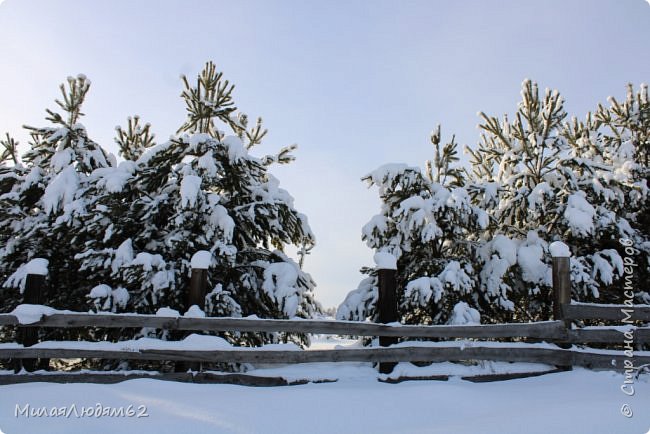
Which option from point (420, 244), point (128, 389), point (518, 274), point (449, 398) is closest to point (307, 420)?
point (449, 398)

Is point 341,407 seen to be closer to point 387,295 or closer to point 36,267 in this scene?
point 387,295

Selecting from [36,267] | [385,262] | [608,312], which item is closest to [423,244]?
[385,262]

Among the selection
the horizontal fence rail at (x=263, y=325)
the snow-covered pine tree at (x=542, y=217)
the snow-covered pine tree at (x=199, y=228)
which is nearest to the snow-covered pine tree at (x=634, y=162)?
the snow-covered pine tree at (x=542, y=217)

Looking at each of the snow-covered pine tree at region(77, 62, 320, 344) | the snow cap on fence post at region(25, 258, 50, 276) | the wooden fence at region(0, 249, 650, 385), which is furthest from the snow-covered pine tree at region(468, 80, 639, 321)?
the snow cap on fence post at region(25, 258, 50, 276)

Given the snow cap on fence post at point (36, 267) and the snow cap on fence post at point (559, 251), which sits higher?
the snow cap on fence post at point (559, 251)

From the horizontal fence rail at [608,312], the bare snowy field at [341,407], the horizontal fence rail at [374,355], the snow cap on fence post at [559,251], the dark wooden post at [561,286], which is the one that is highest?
the snow cap on fence post at [559,251]

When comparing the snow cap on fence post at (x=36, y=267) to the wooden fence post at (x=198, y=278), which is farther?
the wooden fence post at (x=198, y=278)

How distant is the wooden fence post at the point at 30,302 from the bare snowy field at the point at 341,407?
0.69 m

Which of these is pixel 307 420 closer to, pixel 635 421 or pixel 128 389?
pixel 128 389

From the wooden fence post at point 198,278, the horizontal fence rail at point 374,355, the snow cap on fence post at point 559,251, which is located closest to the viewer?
the horizontal fence rail at point 374,355

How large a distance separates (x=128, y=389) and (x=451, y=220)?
19.7 ft

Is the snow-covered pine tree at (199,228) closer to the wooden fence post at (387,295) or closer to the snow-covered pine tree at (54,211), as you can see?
the snow-covered pine tree at (54,211)

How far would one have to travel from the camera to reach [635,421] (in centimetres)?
382

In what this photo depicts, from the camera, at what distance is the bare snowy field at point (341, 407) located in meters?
3.66
